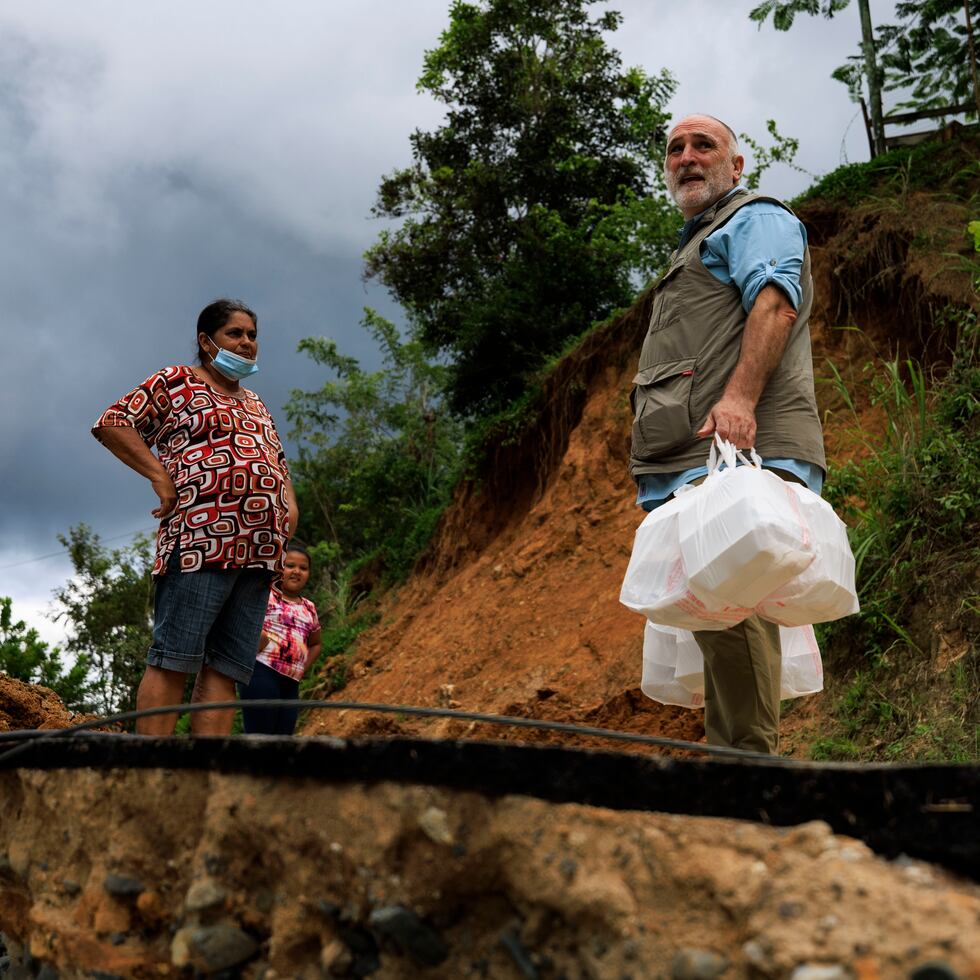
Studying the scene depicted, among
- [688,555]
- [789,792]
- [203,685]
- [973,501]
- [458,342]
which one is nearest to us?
[789,792]

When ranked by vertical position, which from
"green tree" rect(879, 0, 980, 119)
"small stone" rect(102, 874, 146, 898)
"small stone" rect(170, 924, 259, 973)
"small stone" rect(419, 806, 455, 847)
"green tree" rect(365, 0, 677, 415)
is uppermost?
"green tree" rect(365, 0, 677, 415)

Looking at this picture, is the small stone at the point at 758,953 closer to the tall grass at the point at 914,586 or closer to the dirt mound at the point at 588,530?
the tall grass at the point at 914,586

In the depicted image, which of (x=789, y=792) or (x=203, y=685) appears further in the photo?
(x=203, y=685)

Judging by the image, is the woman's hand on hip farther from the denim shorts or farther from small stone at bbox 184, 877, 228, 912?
small stone at bbox 184, 877, 228, 912

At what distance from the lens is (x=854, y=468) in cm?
637

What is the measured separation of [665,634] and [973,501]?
9.32 feet

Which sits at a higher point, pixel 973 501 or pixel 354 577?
pixel 354 577

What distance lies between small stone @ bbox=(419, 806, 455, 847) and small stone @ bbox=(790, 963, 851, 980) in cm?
57

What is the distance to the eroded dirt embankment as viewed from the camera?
1.29 m

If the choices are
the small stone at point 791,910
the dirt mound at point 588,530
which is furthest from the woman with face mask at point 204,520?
the small stone at point 791,910

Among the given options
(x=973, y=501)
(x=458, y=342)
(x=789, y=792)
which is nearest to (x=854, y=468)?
(x=973, y=501)

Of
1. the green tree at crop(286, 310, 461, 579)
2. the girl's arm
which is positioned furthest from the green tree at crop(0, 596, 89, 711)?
the girl's arm

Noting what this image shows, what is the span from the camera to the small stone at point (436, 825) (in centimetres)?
162

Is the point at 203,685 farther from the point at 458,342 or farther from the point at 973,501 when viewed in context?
the point at 458,342
